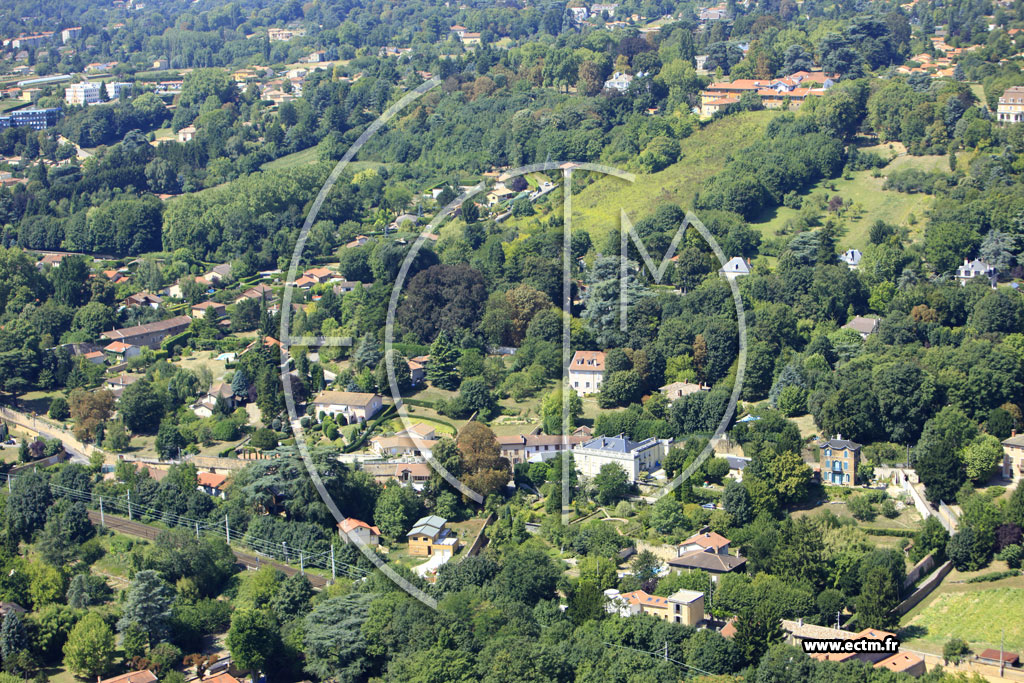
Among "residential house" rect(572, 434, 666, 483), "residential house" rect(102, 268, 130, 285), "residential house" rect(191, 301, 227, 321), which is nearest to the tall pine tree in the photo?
"residential house" rect(572, 434, 666, 483)

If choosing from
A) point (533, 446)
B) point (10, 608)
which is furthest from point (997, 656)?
point (10, 608)

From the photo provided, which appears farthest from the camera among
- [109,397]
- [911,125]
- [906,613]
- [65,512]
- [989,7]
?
[989,7]

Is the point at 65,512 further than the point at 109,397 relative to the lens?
No

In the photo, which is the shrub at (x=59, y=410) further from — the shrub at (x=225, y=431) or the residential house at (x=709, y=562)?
the residential house at (x=709, y=562)

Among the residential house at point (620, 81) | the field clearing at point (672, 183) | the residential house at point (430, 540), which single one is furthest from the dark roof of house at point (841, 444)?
the residential house at point (620, 81)

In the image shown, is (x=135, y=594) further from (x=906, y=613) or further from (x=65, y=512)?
(x=906, y=613)

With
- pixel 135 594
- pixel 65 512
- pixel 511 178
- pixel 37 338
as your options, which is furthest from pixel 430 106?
pixel 135 594

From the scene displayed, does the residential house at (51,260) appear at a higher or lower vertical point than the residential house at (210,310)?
higher
